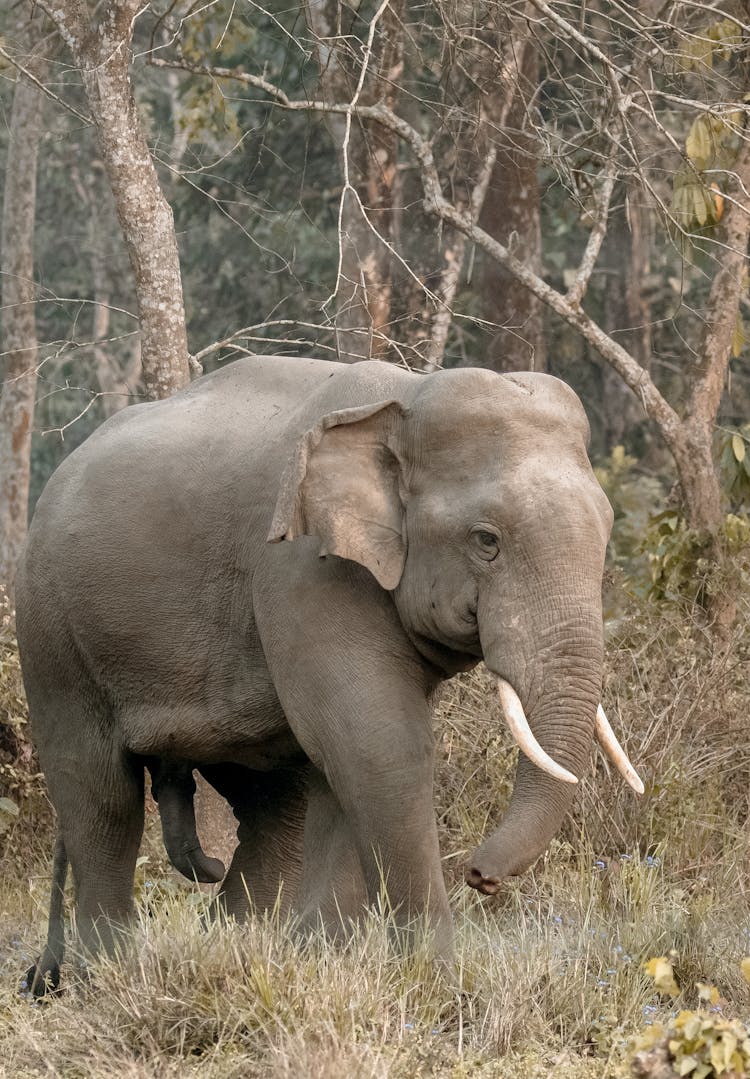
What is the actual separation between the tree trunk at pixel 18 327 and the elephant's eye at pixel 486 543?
9923mm

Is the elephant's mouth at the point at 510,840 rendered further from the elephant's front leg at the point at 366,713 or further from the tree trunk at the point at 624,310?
the tree trunk at the point at 624,310

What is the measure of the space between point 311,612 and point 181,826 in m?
1.42

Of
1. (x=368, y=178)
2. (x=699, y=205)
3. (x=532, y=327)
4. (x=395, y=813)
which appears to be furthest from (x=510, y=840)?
(x=532, y=327)

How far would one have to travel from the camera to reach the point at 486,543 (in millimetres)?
5117

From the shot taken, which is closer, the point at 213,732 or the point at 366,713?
the point at 366,713

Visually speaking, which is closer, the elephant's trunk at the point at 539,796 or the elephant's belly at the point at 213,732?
the elephant's trunk at the point at 539,796

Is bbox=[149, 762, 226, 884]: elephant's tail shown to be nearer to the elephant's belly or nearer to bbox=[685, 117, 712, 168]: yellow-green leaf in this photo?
the elephant's belly

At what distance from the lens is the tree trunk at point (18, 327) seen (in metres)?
15.1

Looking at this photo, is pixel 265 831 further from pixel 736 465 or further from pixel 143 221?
pixel 736 465

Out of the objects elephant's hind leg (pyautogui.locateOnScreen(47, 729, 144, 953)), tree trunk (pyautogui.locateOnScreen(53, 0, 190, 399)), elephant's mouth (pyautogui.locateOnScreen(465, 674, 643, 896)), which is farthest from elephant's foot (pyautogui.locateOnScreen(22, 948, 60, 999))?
tree trunk (pyautogui.locateOnScreen(53, 0, 190, 399))

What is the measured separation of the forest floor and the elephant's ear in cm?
110

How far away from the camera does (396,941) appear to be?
209 inches

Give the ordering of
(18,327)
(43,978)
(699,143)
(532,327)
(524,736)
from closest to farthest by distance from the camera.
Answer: (524,736), (43,978), (699,143), (532,327), (18,327)

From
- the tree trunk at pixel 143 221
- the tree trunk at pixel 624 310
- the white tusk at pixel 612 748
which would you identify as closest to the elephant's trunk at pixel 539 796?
the white tusk at pixel 612 748
